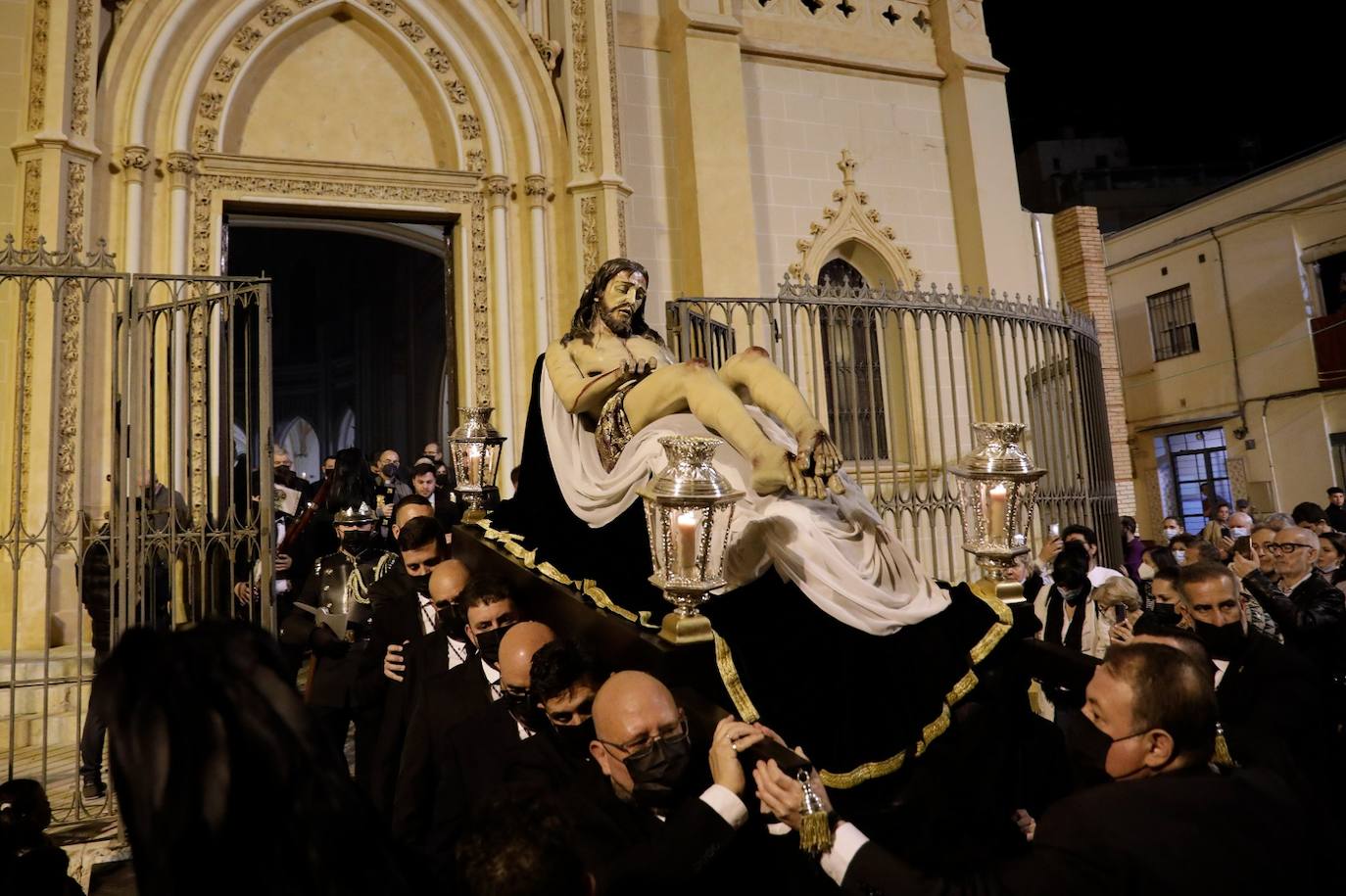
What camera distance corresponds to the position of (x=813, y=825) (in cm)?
196

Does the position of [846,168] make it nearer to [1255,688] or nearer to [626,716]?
[1255,688]

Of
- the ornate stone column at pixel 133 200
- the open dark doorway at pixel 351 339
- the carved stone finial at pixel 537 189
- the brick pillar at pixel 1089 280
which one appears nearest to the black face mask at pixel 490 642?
the ornate stone column at pixel 133 200

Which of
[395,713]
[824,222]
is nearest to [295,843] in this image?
[395,713]

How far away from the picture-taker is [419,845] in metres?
2.87

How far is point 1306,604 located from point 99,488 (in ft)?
27.0

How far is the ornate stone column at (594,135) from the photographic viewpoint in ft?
30.1

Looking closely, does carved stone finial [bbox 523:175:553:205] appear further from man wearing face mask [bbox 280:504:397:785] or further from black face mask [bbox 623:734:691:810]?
black face mask [bbox 623:734:691:810]

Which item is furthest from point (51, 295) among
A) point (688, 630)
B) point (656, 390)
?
point (688, 630)

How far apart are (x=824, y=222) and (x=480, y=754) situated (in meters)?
8.97

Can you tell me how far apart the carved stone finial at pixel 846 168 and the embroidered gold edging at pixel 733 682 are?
903 cm

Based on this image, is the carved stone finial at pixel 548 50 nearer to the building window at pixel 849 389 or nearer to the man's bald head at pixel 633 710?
the building window at pixel 849 389

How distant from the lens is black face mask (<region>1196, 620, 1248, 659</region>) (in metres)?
3.18

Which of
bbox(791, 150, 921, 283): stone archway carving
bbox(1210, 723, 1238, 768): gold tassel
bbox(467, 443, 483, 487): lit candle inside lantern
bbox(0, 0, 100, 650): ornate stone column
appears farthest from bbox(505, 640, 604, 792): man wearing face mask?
bbox(791, 150, 921, 283): stone archway carving

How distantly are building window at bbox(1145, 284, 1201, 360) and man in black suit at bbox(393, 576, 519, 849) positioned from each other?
66.6 ft
